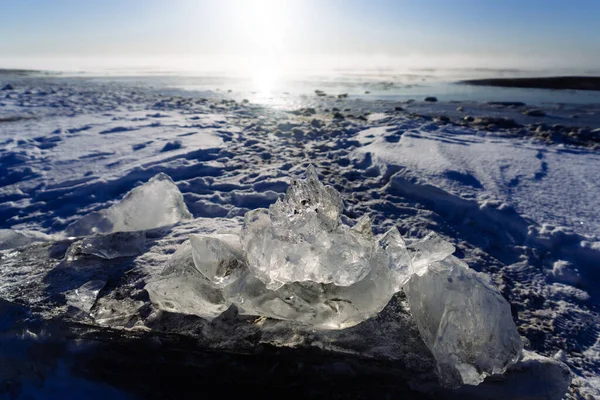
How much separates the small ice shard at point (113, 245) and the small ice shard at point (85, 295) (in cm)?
32

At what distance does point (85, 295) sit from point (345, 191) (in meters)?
3.18

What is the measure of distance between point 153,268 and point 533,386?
6.55ft

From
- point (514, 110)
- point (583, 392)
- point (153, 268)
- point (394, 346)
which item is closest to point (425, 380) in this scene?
point (394, 346)

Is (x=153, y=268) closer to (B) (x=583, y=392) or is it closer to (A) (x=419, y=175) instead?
(B) (x=583, y=392)

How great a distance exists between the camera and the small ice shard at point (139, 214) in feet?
10.8

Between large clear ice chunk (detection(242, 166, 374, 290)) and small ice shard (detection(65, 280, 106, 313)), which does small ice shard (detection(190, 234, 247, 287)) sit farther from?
Result: small ice shard (detection(65, 280, 106, 313))

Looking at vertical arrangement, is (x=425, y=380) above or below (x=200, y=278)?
below

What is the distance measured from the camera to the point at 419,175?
15.7 feet

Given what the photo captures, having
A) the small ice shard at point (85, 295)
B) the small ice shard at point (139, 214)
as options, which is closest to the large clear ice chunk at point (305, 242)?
the small ice shard at point (85, 295)

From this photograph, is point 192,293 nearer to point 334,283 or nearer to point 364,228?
point 334,283

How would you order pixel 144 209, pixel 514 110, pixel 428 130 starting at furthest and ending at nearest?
pixel 514 110, pixel 428 130, pixel 144 209

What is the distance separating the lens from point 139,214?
10.9 feet

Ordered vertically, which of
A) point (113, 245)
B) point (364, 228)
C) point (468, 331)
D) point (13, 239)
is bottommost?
point (13, 239)

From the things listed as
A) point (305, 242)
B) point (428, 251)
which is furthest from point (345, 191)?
point (305, 242)
